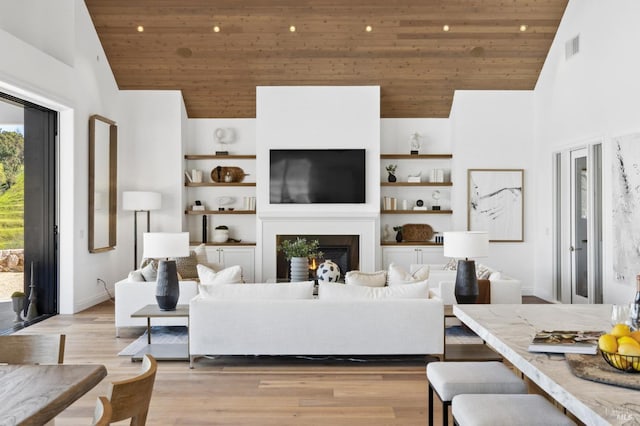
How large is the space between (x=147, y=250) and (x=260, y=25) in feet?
13.7

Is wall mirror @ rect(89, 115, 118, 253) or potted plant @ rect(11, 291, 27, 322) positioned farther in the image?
wall mirror @ rect(89, 115, 118, 253)

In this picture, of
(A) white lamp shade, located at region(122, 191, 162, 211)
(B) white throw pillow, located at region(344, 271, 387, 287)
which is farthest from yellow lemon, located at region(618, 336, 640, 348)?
(A) white lamp shade, located at region(122, 191, 162, 211)

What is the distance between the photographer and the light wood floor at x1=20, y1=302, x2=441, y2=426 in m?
3.56

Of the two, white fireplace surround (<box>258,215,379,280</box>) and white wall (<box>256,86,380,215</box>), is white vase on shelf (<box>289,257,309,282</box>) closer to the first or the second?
white fireplace surround (<box>258,215,379,280</box>)

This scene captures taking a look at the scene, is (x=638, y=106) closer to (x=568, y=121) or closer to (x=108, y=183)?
(x=568, y=121)

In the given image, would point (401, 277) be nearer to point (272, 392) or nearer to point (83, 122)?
point (272, 392)

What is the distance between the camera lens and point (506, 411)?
7.07 ft

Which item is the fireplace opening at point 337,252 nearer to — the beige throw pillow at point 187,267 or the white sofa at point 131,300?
the beige throw pillow at point 187,267

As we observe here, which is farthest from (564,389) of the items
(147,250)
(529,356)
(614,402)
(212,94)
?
(212,94)

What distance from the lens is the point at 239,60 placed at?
8.39 m

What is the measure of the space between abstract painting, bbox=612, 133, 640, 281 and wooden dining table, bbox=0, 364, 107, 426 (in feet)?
18.2

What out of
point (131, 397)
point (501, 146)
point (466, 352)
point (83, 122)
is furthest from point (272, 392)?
point (501, 146)

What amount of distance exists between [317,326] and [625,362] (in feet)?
10.3

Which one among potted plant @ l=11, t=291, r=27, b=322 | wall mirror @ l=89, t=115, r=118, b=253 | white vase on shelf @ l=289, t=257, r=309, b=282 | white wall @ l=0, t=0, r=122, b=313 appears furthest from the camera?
wall mirror @ l=89, t=115, r=118, b=253
